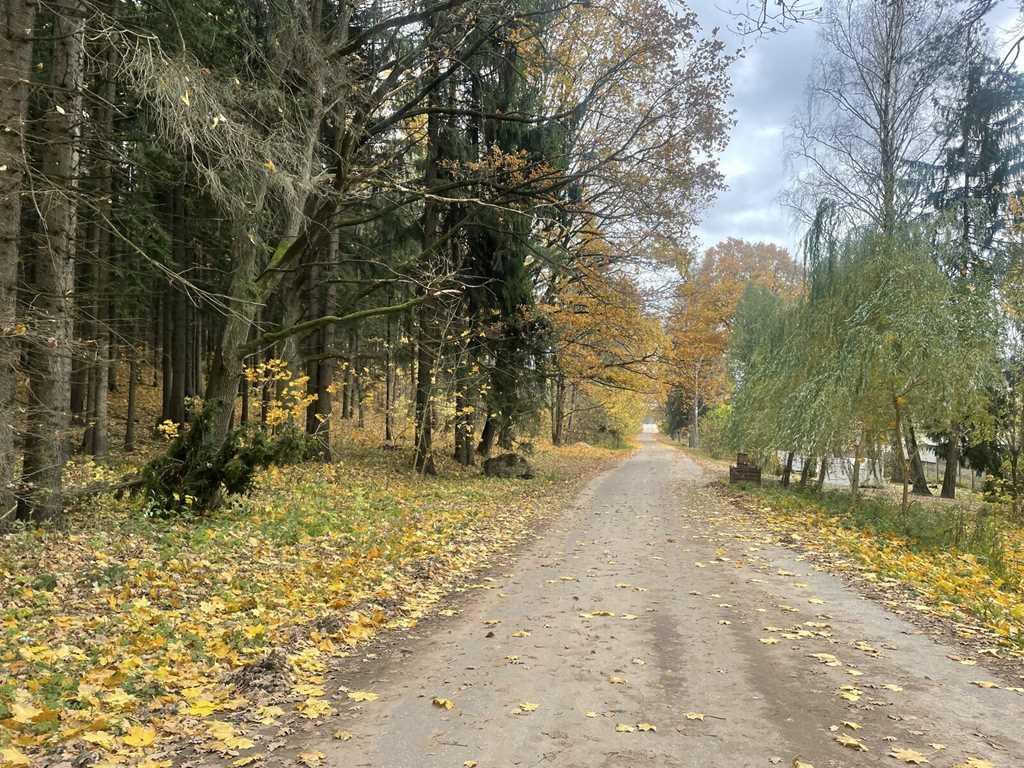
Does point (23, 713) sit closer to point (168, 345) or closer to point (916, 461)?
point (168, 345)

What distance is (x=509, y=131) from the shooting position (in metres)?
16.5

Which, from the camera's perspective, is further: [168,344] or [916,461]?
[916,461]

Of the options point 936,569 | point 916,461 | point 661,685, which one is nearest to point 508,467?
point 936,569

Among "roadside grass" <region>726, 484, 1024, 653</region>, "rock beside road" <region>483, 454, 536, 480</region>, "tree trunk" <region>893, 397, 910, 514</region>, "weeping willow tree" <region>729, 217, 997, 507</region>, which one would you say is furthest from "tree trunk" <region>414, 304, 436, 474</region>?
"tree trunk" <region>893, 397, 910, 514</region>

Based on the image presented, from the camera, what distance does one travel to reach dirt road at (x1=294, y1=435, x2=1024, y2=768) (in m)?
3.47

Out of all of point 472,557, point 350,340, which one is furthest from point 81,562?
point 350,340

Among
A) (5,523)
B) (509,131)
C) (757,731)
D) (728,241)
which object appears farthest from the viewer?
(728,241)

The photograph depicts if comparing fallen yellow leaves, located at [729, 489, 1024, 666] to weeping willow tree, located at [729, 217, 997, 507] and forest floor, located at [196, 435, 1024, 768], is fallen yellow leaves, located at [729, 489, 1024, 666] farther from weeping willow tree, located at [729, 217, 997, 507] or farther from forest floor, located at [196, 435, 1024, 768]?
weeping willow tree, located at [729, 217, 997, 507]

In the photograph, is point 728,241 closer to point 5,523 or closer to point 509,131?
point 509,131

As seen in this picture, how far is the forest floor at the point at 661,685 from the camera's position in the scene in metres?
3.46

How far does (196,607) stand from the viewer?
5410 mm

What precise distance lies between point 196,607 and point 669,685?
3.89 m

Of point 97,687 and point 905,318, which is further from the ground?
point 905,318

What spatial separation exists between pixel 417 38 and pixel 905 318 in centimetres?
1093
